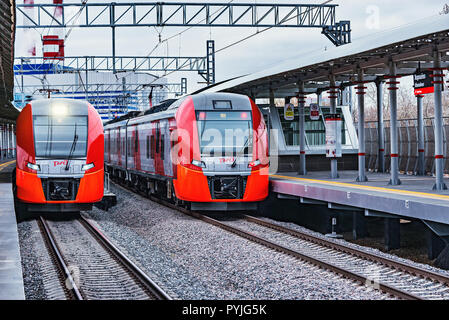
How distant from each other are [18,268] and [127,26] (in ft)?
48.2

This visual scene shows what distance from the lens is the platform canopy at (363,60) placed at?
40.7ft

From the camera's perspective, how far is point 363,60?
15938 millimetres

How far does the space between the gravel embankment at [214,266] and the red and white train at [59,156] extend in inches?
42.8

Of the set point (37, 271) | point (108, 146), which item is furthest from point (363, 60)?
point (108, 146)

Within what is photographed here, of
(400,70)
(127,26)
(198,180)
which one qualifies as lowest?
(198,180)

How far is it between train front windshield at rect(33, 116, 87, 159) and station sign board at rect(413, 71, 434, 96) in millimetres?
7907

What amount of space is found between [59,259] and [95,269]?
0.95m

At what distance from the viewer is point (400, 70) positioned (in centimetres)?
1819

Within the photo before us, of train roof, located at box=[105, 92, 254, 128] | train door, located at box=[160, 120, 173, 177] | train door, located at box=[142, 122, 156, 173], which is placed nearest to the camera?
train roof, located at box=[105, 92, 254, 128]

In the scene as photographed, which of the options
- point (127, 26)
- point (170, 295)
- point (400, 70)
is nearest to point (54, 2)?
point (127, 26)

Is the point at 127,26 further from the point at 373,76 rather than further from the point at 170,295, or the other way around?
the point at 170,295

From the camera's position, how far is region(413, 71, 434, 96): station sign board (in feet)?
47.8

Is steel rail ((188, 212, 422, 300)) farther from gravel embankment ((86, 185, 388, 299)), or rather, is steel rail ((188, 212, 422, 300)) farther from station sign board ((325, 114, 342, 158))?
station sign board ((325, 114, 342, 158))

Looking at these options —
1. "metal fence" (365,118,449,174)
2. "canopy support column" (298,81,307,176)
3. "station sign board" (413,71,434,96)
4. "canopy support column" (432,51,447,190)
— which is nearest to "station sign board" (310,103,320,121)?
"canopy support column" (298,81,307,176)
